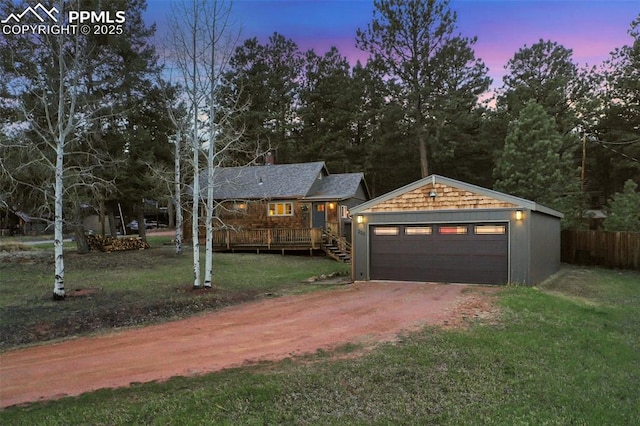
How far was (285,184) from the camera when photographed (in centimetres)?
2505

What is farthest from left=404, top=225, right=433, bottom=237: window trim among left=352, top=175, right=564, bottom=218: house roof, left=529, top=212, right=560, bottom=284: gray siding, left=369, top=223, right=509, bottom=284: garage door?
left=529, top=212, right=560, bottom=284: gray siding

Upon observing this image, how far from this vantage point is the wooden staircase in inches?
814

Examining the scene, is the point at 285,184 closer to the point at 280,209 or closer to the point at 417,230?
the point at 280,209

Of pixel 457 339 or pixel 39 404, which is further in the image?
pixel 457 339

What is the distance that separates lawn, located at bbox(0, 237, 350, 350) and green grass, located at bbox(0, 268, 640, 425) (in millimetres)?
4255

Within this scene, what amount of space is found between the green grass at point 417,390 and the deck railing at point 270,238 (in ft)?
49.3

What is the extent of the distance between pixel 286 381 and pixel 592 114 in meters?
35.8

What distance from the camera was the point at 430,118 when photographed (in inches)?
1236

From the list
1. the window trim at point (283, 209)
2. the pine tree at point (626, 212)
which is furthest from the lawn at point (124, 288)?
the pine tree at point (626, 212)

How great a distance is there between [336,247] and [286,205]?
4.21 meters

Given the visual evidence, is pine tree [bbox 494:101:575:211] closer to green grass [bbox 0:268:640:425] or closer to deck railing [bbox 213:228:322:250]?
deck railing [bbox 213:228:322:250]

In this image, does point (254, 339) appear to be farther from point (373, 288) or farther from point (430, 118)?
point (430, 118)

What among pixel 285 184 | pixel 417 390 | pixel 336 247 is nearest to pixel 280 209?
Answer: pixel 285 184

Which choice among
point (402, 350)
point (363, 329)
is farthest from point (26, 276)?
point (402, 350)
